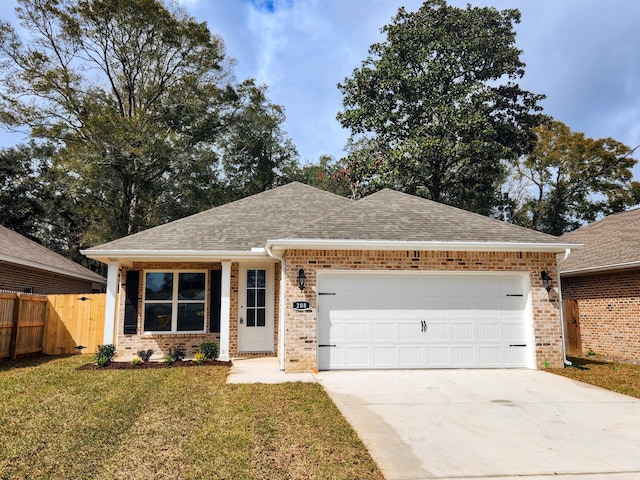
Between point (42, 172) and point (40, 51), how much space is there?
275 inches

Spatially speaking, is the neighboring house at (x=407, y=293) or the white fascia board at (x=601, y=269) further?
the white fascia board at (x=601, y=269)

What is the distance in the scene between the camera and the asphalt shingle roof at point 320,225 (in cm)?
938

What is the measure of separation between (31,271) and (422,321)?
12.6 meters

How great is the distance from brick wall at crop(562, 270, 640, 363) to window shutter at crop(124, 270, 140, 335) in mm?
12222

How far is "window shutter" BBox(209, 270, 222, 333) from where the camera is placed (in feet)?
37.4

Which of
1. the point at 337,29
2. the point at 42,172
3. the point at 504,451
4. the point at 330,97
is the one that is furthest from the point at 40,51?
the point at 504,451

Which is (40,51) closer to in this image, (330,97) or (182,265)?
(330,97)

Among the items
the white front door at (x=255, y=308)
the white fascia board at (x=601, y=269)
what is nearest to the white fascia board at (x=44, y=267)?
the white front door at (x=255, y=308)

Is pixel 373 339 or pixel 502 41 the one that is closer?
pixel 373 339

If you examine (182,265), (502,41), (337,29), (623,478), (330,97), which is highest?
(502,41)

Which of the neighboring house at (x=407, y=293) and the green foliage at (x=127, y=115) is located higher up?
the green foliage at (x=127, y=115)

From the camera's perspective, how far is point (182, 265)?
38.3ft

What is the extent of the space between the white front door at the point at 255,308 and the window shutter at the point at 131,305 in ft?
8.63

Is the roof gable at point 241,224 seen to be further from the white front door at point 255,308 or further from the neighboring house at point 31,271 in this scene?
the neighboring house at point 31,271
